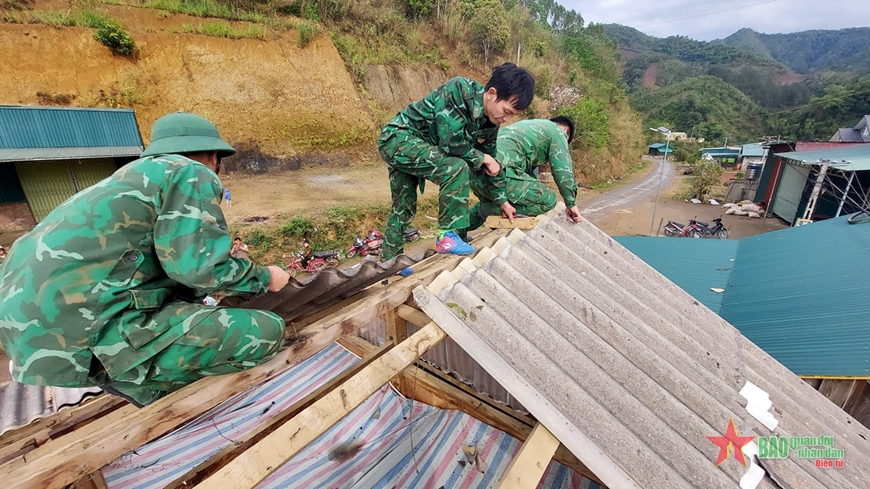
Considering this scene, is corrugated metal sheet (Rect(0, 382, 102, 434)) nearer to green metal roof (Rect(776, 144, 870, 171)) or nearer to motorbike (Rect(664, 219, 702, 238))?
motorbike (Rect(664, 219, 702, 238))

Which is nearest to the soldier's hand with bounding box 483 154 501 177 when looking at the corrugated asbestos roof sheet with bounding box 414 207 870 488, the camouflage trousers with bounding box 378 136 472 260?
the camouflage trousers with bounding box 378 136 472 260

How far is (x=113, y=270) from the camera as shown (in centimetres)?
131

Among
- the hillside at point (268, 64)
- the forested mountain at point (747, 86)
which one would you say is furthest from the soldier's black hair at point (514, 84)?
the forested mountain at point (747, 86)

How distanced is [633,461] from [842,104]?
70762 millimetres

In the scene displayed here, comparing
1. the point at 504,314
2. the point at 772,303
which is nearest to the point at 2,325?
the point at 504,314

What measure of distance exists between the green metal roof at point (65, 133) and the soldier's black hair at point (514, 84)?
1294 centimetres

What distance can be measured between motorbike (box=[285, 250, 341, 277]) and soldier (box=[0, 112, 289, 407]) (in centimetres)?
830

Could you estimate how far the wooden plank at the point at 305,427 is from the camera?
1055 mm

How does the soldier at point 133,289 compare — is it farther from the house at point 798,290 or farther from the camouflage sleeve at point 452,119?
the house at point 798,290

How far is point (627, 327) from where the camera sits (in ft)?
7.27

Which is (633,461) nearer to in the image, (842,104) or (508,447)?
(508,447)

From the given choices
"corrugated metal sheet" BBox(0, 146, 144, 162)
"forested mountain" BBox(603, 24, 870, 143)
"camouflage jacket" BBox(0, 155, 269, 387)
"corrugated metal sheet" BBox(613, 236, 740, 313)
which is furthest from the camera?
"forested mountain" BBox(603, 24, 870, 143)

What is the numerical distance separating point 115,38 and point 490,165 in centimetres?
1846

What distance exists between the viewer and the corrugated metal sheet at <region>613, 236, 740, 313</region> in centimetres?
570
